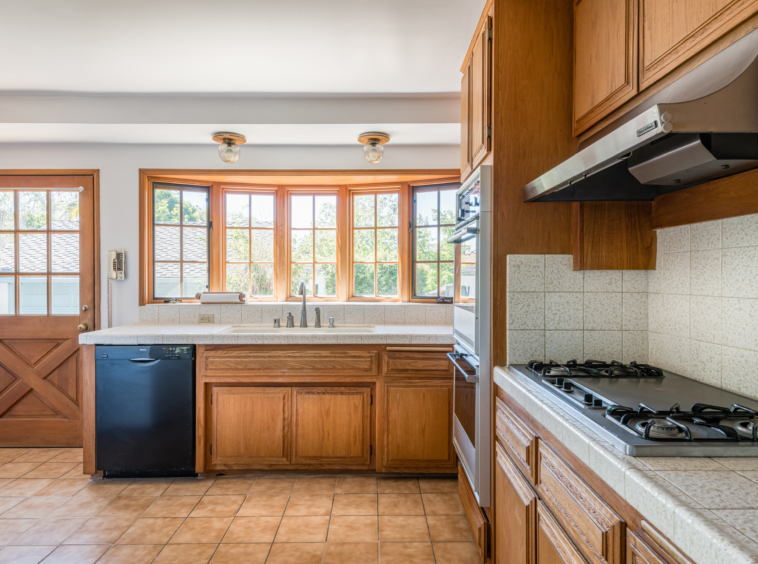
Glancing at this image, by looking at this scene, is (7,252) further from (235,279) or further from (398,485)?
(398,485)

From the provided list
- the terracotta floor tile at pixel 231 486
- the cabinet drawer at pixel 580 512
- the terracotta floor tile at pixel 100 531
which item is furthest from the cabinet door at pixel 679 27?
the terracotta floor tile at pixel 100 531

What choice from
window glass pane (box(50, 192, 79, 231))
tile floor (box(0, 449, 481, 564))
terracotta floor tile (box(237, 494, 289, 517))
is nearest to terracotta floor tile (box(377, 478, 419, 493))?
tile floor (box(0, 449, 481, 564))

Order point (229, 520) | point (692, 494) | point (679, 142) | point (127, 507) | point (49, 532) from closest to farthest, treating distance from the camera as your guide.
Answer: point (692, 494)
point (679, 142)
point (49, 532)
point (229, 520)
point (127, 507)

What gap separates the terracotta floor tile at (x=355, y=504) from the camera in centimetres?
238

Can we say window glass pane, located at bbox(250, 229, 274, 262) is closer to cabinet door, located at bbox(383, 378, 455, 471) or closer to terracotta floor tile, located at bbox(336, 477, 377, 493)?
cabinet door, located at bbox(383, 378, 455, 471)

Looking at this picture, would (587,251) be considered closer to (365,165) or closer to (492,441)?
(492,441)

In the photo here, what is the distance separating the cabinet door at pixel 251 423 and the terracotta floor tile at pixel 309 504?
0.33m

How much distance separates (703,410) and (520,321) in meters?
0.73

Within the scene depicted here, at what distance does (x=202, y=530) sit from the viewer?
2.21 metres

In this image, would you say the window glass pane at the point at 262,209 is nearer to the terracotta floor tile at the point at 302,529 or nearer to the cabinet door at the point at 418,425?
the cabinet door at the point at 418,425

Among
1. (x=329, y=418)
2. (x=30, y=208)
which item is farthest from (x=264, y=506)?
(x=30, y=208)

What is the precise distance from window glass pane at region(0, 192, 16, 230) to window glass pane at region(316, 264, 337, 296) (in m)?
2.33

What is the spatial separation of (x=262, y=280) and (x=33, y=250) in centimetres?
170

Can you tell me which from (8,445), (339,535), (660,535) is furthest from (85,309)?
(660,535)
